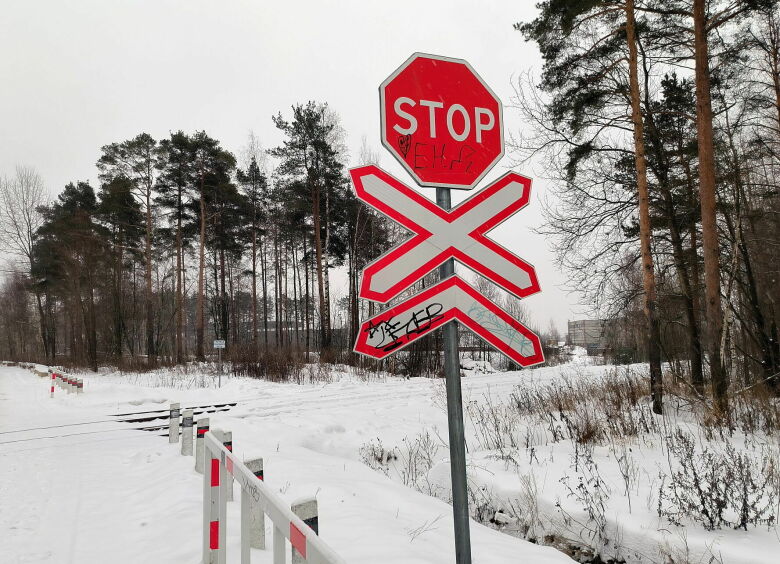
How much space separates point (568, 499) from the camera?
4.62 metres

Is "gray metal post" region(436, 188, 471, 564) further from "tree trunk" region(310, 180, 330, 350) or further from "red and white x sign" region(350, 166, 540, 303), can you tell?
"tree trunk" region(310, 180, 330, 350)

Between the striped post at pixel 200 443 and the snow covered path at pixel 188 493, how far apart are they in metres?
0.16

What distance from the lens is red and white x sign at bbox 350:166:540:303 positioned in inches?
69.3

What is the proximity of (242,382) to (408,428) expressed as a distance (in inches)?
365

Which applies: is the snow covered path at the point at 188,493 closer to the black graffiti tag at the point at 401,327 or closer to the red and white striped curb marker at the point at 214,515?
the red and white striped curb marker at the point at 214,515

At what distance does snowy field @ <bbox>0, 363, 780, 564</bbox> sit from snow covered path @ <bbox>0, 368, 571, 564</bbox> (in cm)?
2

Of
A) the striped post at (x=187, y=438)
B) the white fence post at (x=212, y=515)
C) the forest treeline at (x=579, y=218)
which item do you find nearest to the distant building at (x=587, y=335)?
the forest treeline at (x=579, y=218)

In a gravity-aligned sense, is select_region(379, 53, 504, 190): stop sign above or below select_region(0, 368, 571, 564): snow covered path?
above

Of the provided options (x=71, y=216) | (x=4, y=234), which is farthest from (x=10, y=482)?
(x=4, y=234)

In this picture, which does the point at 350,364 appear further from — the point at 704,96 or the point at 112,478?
the point at 704,96

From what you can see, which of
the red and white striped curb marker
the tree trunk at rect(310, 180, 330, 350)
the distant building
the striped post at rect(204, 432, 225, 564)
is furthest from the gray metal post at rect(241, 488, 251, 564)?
the distant building

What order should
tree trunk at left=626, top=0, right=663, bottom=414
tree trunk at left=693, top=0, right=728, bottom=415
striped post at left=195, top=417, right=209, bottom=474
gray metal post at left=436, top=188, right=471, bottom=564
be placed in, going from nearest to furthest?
gray metal post at left=436, top=188, right=471, bottom=564 < striped post at left=195, top=417, right=209, bottom=474 < tree trunk at left=693, top=0, right=728, bottom=415 < tree trunk at left=626, top=0, right=663, bottom=414

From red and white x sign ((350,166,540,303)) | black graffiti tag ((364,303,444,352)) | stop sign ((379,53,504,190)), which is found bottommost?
black graffiti tag ((364,303,444,352))

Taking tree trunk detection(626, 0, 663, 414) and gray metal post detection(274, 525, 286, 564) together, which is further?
tree trunk detection(626, 0, 663, 414)
